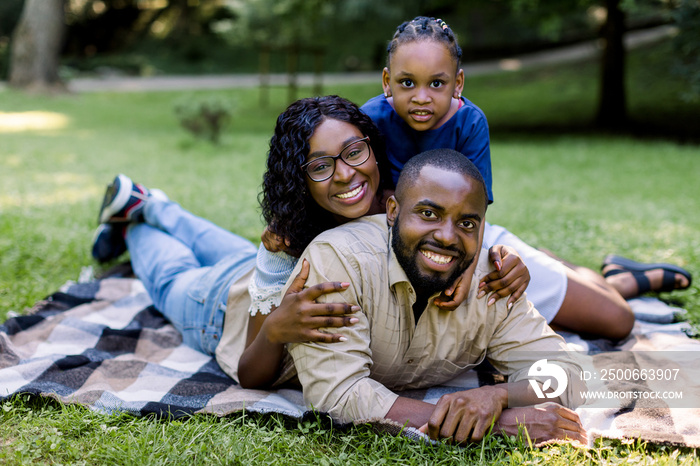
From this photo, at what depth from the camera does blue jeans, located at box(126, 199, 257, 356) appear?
11.4ft

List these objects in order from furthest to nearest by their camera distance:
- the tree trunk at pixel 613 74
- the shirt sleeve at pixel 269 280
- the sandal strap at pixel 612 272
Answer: the tree trunk at pixel 613 74
the sandal strap at pixel 612 272
the shirt sleeve at pixel 269 280

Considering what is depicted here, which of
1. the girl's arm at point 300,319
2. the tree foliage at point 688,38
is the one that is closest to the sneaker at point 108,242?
the girl's arm at point 300,319

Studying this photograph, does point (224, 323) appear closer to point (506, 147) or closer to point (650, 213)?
point (650, 213)

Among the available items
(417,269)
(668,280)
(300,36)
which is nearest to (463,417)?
(417,269)

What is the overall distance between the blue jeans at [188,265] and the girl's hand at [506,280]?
1.37m

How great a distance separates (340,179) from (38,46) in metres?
19.4

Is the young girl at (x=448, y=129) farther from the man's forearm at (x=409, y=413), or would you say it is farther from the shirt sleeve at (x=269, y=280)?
the man's forearm at (x=409, y=413)

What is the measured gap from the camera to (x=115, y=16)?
1216 inches

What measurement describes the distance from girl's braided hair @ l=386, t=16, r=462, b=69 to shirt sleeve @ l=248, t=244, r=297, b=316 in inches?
51.2

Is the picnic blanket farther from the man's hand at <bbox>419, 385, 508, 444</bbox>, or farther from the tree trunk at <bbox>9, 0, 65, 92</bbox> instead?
the tree trunk at <bbox>9, 0, 65, 92</bbox>

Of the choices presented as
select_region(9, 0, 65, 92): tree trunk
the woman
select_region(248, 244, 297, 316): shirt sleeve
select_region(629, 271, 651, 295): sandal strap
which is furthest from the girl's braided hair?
select_region(9, 0, 65, 92): tree trunk

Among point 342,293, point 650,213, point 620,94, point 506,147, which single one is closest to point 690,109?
point 620,94

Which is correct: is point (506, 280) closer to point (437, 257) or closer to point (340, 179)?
point (437, 257)

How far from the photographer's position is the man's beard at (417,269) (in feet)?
8.39
